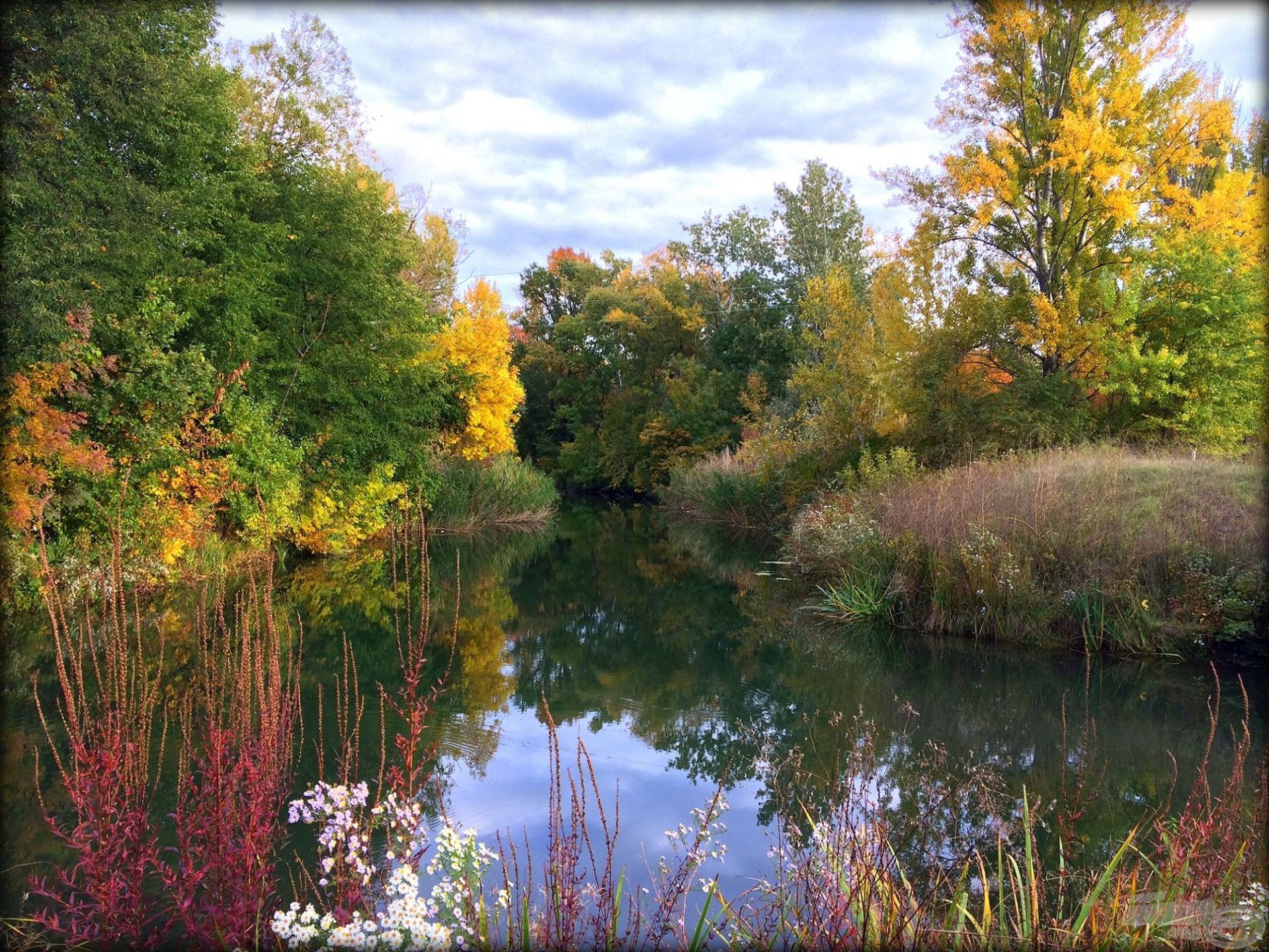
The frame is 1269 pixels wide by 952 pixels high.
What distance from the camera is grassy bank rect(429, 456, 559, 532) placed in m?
22.0

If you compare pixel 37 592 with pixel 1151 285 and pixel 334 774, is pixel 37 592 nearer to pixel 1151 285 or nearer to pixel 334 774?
pixel 334 774

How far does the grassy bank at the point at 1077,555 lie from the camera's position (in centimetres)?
862

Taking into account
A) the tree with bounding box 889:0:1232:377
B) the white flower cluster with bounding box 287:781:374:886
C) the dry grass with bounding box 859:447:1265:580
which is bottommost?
the white flower cluster with bounding box 287:781:374:886

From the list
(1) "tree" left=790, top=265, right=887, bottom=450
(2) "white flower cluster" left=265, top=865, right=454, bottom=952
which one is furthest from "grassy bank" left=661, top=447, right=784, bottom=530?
(2) "white flower cluster" left=265, top=865, right=454, bottom=952

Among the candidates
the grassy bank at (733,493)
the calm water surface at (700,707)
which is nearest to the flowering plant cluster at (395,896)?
the calm water surface at (700,707)

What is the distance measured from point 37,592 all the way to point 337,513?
7270mm

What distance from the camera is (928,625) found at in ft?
33.3

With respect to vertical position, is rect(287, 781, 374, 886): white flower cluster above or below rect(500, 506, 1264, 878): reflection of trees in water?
above

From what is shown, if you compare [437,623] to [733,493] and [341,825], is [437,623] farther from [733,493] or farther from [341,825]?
[733,493]

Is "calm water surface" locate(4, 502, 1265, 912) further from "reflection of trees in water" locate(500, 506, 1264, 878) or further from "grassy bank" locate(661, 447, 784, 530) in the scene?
"grassy bank" locate(661, 447, 784, 530)

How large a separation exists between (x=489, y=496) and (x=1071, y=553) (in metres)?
16.4

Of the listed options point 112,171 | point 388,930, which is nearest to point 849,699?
point 388,930

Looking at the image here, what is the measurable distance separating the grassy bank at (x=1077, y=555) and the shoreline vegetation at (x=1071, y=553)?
2 centimetres

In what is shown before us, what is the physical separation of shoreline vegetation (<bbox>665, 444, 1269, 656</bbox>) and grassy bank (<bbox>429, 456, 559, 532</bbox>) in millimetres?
12036
